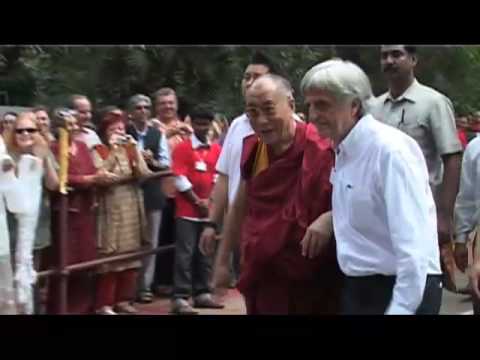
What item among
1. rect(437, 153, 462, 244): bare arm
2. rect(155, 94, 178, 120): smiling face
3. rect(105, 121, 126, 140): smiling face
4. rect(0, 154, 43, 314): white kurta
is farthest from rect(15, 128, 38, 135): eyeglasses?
rect(437, 153, 462, 244): bare arm

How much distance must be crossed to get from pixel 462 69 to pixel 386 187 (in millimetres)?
1048

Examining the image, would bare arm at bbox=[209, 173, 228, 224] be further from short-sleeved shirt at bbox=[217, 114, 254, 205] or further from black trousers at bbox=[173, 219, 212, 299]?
black trousers at bbox=[173, 219, 212, 299]

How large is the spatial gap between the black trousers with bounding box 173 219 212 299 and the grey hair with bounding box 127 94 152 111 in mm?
557

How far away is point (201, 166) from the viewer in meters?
4.57

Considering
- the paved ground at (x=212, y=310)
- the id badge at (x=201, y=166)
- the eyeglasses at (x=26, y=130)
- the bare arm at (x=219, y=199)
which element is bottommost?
the paved ground at (x=212, y=310)

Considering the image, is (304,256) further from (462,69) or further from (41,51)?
(41,51)

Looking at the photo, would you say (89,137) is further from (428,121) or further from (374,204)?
(374,204)

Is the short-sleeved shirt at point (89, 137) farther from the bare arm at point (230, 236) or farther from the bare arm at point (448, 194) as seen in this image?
the bare arm at point (448, 194)

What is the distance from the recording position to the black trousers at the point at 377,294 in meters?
3.31

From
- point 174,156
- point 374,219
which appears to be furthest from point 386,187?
point 174,156

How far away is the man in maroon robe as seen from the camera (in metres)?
3.65

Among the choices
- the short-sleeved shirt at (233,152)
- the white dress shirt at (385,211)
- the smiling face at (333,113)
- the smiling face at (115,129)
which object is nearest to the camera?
the white dress shirt at (385,211)

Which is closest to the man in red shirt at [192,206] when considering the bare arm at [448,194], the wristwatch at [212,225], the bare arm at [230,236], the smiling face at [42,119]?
the wristwatch at [212,225]
